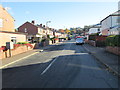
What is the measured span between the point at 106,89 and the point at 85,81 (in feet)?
4.04

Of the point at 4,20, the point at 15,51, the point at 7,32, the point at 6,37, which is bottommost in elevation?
the point at 15,51

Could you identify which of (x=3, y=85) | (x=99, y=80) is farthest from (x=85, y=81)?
(x=3, y=85)

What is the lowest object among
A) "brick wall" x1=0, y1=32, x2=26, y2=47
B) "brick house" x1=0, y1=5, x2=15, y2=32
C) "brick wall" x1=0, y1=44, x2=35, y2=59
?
"brick wall" x1=0, y1=44, x2=35, y2=59

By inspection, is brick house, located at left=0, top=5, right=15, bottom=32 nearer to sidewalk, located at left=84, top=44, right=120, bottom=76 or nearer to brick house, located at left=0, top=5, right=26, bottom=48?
brick house, located at left=0, top=5, right=26, bottom=48

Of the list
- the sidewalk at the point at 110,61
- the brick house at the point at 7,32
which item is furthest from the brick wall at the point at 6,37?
the sidewalk at the point at 110,61

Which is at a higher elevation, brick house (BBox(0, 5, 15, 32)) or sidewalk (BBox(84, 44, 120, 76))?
brick house (BBox(0, 5, 15, 32))

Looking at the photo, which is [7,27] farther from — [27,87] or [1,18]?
[27,87]

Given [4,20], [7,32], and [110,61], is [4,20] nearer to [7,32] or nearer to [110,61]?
[7,32]

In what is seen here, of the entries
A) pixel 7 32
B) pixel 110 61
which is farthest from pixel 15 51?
pixel 110 61

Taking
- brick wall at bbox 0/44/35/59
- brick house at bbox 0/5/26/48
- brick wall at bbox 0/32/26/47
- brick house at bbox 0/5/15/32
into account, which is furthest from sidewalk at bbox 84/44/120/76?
brick house at bbox 0/5/15/32

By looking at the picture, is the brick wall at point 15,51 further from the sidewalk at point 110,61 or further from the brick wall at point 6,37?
the sidewalk at point 110,61

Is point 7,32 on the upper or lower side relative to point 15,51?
upper

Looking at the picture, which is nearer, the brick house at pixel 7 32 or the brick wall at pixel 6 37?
the brick wall at pixel 6 37

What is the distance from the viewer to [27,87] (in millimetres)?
5785
